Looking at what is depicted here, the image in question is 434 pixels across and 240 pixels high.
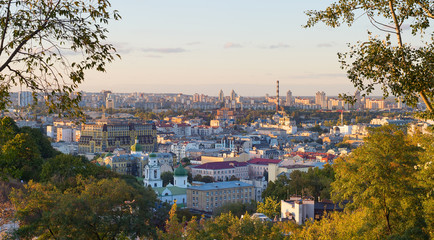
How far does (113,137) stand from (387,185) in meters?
60.6

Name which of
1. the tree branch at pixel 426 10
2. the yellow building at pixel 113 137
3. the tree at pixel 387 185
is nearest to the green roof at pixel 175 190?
the tree at pixel 387 185

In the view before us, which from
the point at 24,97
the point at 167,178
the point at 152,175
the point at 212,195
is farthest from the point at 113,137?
the point at 24,97

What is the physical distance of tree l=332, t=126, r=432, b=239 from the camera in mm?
10955

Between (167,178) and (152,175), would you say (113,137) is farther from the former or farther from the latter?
(152,175)

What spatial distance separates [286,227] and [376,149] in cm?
283

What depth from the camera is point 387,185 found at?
11250 millimetres

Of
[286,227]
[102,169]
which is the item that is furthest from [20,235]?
[102,169]

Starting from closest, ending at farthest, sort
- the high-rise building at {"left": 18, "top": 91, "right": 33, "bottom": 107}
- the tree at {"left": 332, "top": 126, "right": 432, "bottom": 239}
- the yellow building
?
the high-rise building at {"left": 18, "top": 91, "right": 33, "bottom": 107} < the tree at {"left": 332, "top": 126, "right": 432, "bottom": 239} < the yellow building

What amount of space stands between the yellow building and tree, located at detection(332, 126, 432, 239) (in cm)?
5690

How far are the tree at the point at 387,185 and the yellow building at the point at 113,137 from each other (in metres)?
56.9

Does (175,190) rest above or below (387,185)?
below

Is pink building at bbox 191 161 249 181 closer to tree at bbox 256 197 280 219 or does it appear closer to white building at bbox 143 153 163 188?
white building at bbox 143 153 163 188

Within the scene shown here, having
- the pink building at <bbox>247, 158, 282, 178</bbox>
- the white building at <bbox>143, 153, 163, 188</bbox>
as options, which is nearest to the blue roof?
the white building at <bbox>143, 153, 163, 188</bbox>

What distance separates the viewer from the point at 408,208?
438 inches
